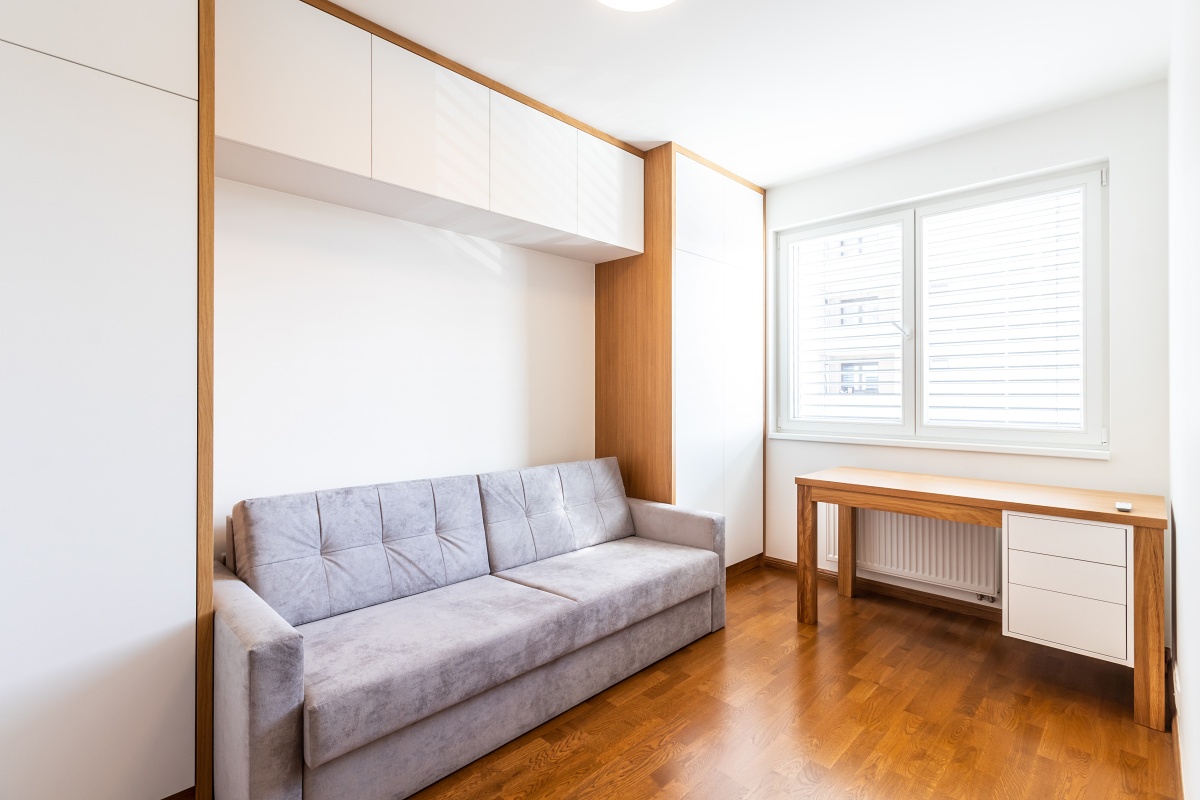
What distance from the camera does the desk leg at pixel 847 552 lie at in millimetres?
3564

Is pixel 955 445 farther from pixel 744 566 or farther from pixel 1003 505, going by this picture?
pixel 744 566

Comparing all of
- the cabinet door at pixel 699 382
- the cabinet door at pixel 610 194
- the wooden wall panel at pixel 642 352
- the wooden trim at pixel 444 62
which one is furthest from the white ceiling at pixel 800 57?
the cabinet door at pixel 699 382

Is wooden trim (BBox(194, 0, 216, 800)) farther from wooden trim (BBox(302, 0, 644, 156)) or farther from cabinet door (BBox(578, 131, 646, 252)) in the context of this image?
cabinet door (BBox(578, 131, 646, 252))

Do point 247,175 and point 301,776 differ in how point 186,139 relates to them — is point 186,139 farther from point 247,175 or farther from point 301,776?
point 301,776

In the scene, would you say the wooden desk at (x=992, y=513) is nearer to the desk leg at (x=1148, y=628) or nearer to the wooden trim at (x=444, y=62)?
the desk leg at (x=1148, y=628)

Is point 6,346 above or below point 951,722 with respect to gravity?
above

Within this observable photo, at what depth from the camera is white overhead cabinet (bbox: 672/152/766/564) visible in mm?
3428

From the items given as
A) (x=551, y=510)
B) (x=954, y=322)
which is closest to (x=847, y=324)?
(x=954, y=322)

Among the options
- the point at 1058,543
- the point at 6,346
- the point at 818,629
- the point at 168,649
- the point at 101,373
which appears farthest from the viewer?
the point at 818,629

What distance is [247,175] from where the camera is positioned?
7.22ft

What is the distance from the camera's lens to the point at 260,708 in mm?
1489

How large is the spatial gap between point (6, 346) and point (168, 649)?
2.93 ft

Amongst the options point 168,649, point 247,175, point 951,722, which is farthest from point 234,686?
point 951,722

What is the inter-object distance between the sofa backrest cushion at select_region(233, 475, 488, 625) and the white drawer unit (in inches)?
88.8
